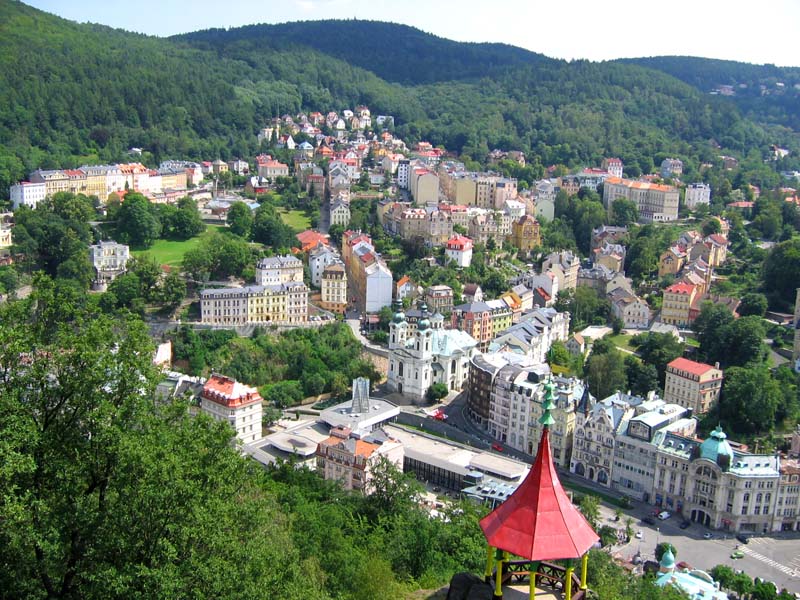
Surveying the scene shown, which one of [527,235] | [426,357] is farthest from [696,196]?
A: [426,357]

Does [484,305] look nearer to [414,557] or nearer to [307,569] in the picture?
[414,557]

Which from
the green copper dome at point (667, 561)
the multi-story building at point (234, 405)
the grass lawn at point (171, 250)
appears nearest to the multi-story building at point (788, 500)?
the green copper dome at point (667, 561)

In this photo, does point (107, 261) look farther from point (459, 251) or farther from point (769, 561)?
point (769, 561)

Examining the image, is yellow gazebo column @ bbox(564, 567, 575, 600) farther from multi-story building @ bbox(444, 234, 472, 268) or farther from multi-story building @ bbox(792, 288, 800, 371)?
multi-story building @ bbox(444, 234, 472, 268)

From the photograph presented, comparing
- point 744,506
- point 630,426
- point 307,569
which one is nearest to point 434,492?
point 630,426

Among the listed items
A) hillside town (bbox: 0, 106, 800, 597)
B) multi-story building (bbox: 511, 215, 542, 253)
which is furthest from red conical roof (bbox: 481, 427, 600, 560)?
multi-story building (bbox: 511, 215, 542, 253)

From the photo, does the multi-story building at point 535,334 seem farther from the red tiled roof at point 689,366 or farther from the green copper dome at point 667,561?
the green copper dome at point 667,561
